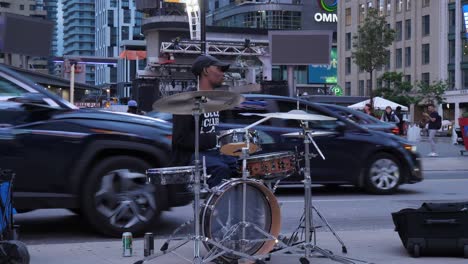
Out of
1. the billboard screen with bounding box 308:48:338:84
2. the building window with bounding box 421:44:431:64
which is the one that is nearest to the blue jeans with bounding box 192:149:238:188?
the building window with bounding box 421:44:431:64

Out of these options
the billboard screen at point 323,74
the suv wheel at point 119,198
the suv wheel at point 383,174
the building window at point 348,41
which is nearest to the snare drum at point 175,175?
the suv wheel at point 119,198

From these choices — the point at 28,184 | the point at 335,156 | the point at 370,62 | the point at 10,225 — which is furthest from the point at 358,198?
the point at 370,62

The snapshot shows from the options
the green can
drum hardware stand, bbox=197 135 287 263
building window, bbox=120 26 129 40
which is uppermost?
building window, bbox=120 26 129 40

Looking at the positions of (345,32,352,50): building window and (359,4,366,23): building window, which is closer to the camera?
(359,4,366,23): building window

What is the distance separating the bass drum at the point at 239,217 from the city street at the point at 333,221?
1120mm

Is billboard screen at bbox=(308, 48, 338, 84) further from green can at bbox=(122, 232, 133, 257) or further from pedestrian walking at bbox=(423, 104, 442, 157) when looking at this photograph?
green can at bbox=(122, 232, 133, 257)

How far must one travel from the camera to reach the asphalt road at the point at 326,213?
8.11 m

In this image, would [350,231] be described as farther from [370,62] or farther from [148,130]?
[370,62]

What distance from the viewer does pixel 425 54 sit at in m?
74.1

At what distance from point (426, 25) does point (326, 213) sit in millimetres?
68702

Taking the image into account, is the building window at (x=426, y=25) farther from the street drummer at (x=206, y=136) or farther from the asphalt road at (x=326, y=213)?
the street drummer at (x=206, y=136)

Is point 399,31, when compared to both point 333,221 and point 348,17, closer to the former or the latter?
point 348,17

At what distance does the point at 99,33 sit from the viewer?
191m

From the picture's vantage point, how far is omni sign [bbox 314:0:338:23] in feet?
334
